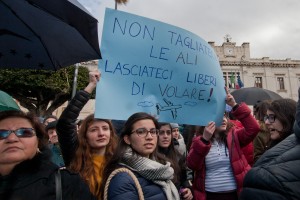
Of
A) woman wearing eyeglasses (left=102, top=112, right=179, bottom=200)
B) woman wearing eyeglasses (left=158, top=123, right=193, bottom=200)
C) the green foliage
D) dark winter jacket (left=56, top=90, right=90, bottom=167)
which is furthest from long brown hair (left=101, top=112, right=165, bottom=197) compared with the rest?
the green foliage

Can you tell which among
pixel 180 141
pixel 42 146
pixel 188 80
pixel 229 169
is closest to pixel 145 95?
pixel 188 80

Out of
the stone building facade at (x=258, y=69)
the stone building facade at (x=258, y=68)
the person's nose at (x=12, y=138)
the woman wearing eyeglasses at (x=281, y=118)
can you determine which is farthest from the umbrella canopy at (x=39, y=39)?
the stone building facade at (x=258, y=68)

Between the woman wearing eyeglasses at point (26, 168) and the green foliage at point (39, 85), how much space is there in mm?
21640

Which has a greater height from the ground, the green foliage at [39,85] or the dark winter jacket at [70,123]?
the green foliage at [39,85]

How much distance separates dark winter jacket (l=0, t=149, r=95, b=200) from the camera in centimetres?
157

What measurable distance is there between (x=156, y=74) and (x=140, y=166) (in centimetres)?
90

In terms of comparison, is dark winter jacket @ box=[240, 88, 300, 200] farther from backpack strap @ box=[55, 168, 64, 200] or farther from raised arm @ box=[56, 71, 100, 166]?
raised arm @ box=[56, 71, 100, 166]

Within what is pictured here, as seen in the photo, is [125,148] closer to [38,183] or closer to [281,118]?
[38,183]

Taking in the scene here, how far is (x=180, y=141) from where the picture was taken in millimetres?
4566

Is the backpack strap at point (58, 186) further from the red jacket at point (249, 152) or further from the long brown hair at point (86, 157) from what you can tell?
the red jacket at point (249, 152)

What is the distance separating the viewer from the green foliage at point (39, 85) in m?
24.1

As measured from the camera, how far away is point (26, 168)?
5.60 feet

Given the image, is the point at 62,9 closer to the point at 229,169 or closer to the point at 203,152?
the point at 203,152

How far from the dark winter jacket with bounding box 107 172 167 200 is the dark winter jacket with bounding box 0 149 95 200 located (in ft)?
1.02
